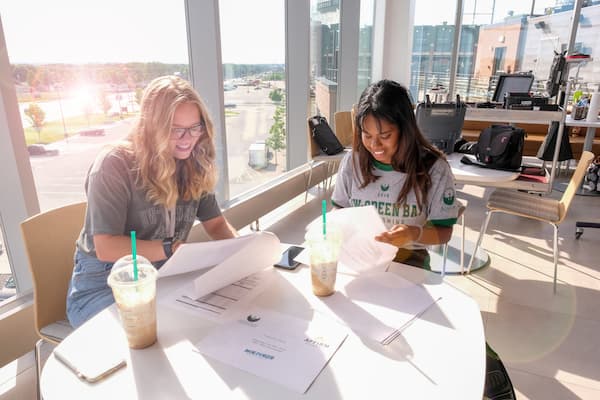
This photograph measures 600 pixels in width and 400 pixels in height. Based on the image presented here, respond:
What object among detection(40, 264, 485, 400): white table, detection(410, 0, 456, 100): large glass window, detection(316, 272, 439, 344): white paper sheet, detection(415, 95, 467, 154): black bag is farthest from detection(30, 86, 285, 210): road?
detection(410, 0, 456, 100): large glass window

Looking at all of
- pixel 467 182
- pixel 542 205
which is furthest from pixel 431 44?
pixel 467 182

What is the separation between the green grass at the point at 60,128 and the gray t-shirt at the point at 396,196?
1.32 m

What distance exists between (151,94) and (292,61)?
2.83m

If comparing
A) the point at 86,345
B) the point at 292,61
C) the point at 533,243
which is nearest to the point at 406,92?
the point at 86,345

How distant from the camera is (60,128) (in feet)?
6.39

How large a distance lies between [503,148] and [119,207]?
7.17 feet

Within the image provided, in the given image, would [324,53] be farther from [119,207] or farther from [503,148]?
[119,207]

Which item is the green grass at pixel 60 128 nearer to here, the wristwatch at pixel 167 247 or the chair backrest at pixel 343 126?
the wristwatch at pixel 167 247

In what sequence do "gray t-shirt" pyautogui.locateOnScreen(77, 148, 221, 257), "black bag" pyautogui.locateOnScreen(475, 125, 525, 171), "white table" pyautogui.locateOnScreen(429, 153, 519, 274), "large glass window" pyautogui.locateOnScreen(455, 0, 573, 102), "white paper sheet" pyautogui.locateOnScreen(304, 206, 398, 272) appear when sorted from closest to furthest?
"white paper sheet" pyautogui.locateOnScreen(304, 206, 398, 272) < "gray t-shirt" pyautogui.locateOnScreen(77, 148, 221, 257) < "white table" pyautogui.locateOnScreen(429, 153, 519, 274) < "black bag" pyautogui.locateOnScreen(475, 125, 525, 171) < "large glass window" pyautogui.locateOnScreen(455, 0, 573, 102)

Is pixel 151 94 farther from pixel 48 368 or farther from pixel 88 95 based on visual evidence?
pixel 88 95

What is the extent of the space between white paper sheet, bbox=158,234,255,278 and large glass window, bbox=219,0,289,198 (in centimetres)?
207

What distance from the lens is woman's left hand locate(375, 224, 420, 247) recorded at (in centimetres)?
116

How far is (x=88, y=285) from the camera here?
127 cm

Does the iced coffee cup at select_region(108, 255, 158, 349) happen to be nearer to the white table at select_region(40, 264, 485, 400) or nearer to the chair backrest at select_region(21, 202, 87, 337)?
the white table at select_region(40, 264, 485, 400)
